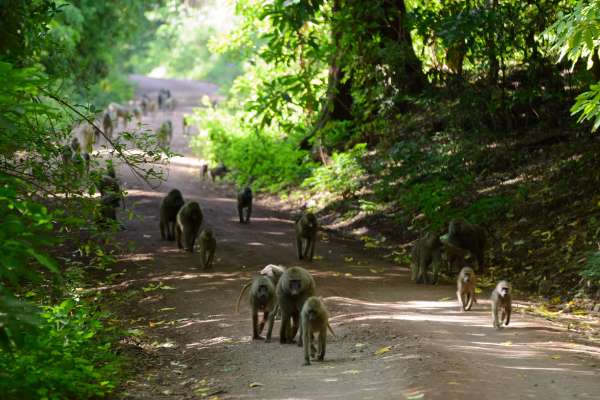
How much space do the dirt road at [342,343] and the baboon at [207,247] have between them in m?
0.24

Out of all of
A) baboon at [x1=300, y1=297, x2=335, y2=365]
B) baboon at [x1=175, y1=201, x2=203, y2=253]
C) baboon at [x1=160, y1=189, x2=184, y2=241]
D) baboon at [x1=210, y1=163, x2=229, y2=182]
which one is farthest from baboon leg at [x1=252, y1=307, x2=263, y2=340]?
baboon at [x1=210, y1=163, x2=229, y2=182]

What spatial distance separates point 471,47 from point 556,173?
10.8 ft

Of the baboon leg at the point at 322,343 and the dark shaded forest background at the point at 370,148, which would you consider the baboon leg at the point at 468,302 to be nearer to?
the dark shaded forest background at the point at 370,148

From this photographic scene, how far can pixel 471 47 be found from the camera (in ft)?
63.9

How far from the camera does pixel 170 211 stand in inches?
769

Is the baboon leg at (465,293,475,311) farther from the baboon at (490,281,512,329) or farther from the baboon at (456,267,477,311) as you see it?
the baboon at (490,281,512,329)

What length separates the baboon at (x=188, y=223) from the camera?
18094 millimetres

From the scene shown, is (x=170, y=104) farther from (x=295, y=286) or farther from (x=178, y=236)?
(x=295, y=286)

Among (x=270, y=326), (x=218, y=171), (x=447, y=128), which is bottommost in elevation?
(x=270, y=326)

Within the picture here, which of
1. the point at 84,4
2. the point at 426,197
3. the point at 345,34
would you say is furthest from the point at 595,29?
the point at 84,4

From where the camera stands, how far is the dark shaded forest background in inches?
382

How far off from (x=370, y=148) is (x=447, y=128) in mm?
3521

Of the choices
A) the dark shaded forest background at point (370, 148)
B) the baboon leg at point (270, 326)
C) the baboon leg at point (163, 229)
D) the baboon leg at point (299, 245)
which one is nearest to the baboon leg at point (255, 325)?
the baboon leg at point (270, 326)

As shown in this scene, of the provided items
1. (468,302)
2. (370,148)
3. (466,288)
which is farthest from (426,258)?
Answer: (370,148)
